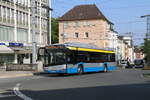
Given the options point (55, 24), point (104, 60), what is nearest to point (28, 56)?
point (104, 60)

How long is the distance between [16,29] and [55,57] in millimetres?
31175

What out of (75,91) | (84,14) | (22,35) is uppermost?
(84,14)

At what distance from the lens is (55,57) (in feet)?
90.7

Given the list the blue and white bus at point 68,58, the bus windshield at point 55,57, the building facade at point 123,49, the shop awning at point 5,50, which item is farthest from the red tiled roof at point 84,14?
the bus windshield at point 55,57

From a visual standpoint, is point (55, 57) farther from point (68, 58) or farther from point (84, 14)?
point (84, 14)

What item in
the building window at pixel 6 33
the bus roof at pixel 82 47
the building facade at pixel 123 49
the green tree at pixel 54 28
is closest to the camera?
the bus roof at pixel 82 47

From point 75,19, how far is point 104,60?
187ft

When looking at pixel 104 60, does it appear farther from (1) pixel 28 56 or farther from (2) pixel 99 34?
(2) pixel 99 34

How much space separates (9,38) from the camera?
55281 millimetres

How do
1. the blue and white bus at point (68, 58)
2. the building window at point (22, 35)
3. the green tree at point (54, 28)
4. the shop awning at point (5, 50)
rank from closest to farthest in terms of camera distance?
the blue and white bus at point (68, 58) → the shop awning at point (5, 50) → the building window at point (22, 35) → the green tree at point (54, 28)

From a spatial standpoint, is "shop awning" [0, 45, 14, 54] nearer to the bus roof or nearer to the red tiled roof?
the bus roof

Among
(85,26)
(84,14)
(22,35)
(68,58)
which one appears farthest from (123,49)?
(68,58)

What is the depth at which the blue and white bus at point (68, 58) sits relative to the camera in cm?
2747

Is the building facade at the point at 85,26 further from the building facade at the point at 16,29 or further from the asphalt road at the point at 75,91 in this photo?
the asphalt road at the point at 75,91
